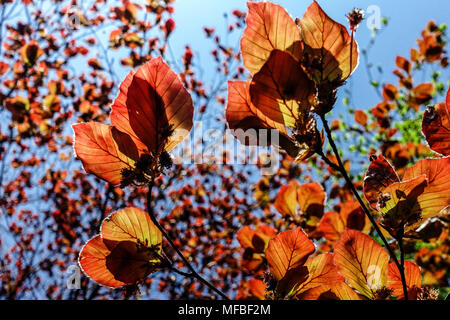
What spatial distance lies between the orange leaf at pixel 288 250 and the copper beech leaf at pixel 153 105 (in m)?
0.34

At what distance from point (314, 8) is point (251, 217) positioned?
653 centimetres

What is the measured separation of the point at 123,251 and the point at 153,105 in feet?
1.00

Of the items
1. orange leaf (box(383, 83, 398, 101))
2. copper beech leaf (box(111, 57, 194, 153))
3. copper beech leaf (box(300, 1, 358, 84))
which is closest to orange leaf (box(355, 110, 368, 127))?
orange leaf (box(383, 83, 398, 101))

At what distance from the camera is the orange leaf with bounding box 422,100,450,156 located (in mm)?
562

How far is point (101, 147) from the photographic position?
59 cm

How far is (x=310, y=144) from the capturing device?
57 cm

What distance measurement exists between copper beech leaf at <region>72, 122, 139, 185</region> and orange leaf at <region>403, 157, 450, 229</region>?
57 centimetres

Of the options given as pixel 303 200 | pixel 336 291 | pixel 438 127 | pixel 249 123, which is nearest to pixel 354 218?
pixel 303 200

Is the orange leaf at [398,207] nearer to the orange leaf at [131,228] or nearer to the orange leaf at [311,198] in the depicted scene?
the orange leaf at [131,228]

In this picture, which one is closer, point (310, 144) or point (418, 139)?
point (310, 144)

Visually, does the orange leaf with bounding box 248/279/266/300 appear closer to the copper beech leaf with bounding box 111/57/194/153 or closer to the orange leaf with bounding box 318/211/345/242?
the orange leaf with bounding box 318/211/345/242

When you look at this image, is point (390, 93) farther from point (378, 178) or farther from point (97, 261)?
point (97, 261)

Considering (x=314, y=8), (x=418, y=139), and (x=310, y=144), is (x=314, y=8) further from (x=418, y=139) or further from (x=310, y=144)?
(x=418, y=139)
